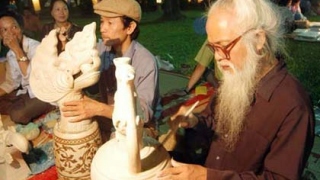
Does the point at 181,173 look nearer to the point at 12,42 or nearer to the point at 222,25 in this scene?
the point at 222,25

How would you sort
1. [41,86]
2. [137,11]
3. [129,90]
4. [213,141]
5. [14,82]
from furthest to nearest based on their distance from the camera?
[14,82], [137,11], [41,86], [213,141], [129,90]

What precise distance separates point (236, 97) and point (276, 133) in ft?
1.03

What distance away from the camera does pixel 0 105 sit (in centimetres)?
441

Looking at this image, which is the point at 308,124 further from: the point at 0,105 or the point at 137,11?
the point at 0,105

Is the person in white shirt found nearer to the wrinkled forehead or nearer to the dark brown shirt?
the wrinkled forehead

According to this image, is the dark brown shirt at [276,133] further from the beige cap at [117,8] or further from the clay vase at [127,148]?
the beige cap at [117,8]

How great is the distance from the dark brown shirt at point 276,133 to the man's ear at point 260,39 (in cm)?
17

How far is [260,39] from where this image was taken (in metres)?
1.78

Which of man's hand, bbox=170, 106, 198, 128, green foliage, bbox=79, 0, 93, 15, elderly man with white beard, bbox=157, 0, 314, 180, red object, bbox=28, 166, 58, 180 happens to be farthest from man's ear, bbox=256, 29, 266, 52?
green foliage, bbox=79, 0, 93, 15

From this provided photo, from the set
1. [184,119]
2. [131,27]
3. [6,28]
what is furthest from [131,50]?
[6,28]

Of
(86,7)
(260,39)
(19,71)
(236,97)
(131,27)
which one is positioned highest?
(260,39)

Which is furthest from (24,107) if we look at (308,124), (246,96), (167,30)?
(167,30)

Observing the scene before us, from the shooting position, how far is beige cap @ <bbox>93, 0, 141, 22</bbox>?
2.77 meters

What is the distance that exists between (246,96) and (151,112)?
0.96 meters
